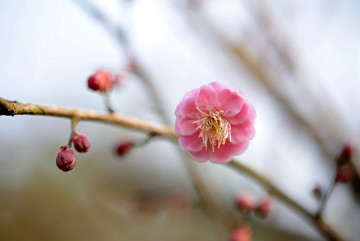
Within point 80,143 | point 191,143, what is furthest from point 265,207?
point 80,143

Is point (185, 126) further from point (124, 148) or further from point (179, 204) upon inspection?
point (179, 204)

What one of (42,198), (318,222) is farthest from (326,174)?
(42,198)

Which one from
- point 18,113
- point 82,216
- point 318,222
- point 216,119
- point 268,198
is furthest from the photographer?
point 82,216

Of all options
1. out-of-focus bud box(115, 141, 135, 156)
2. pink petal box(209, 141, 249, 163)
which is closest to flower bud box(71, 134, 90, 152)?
out-of-focus bud box(115, 141, 135, 156)

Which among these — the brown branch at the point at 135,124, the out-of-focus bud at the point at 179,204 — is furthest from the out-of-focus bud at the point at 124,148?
the out-of-focus bud at the point at 179,204

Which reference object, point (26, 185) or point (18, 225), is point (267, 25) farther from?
point (26, 185)
